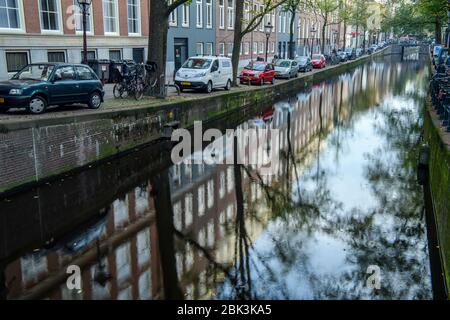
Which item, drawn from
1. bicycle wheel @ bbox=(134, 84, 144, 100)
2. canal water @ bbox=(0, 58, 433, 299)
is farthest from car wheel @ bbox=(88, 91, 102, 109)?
bicycle wheel @ bbox=(134, 84, 144, 100)

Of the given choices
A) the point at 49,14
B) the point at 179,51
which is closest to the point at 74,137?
the point at 49,14

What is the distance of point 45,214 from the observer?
32.1ft

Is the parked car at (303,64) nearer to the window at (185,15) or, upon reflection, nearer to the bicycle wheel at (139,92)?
the window at (185,15)

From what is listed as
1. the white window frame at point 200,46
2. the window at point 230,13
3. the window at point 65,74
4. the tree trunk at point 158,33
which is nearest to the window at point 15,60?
the tree trunk at point 158,33

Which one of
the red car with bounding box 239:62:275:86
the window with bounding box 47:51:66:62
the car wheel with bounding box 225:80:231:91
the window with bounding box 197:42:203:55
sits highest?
the window with bounding box 197:42:203:55

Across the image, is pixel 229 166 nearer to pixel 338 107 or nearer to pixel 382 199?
pixel 382 199

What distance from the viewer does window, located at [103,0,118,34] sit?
2739cm

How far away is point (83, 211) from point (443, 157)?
308 inches

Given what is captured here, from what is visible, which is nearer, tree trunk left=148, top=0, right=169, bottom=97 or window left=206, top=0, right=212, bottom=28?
tree trunk left=148, top=0, right=169, bottom=97

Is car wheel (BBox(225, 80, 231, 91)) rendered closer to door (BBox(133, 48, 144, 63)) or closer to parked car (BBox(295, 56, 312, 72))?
door (BBox(133, 48, 144, 63))

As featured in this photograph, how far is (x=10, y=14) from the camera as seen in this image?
21.5 metres

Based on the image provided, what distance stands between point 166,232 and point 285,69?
29075mm

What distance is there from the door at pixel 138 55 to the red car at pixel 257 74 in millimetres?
6902
